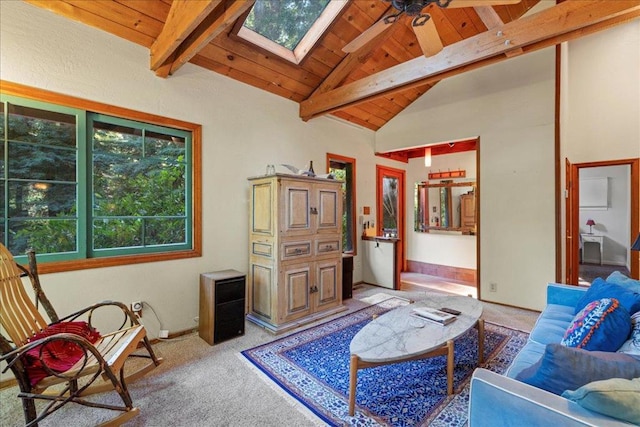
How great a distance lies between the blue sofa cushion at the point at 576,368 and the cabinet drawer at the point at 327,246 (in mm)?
2453

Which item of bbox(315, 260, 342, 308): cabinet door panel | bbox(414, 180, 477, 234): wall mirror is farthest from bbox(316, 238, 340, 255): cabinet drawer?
bbox(414, 180, 477, 234): wall mirror

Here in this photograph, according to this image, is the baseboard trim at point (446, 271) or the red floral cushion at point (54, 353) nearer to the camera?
the red floral cushion at point (54, 353)

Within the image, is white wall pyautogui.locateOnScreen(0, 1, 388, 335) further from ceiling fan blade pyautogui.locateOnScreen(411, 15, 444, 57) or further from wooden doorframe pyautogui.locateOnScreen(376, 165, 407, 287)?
ceiling fan blade pyautogui.locateOnScreen(411, 15, 444, 57)

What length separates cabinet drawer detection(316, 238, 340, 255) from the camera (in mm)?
3434

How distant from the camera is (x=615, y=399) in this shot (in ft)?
2.96

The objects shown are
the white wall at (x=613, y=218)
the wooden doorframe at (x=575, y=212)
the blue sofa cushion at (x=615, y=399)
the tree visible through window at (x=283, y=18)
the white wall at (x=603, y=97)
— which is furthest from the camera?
the white wall at (x=613, y=218)

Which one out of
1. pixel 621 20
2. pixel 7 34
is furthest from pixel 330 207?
pixel 7 34

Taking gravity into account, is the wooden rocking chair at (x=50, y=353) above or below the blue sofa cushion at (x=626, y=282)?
below

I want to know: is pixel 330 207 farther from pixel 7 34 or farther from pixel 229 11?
pixel 7 34

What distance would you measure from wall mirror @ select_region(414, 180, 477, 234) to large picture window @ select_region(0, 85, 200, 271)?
4.39 meters

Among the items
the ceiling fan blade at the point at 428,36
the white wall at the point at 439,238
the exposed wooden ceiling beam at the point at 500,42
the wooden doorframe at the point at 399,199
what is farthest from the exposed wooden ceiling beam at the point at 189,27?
the white wall at the point at 439,238

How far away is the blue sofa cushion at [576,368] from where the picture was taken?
3.50 ft

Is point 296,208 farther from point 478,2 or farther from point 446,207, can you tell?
point 446,207

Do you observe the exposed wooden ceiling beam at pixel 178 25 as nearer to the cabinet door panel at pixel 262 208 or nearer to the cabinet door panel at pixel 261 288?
the cabinet door panel at pixel 262 208
